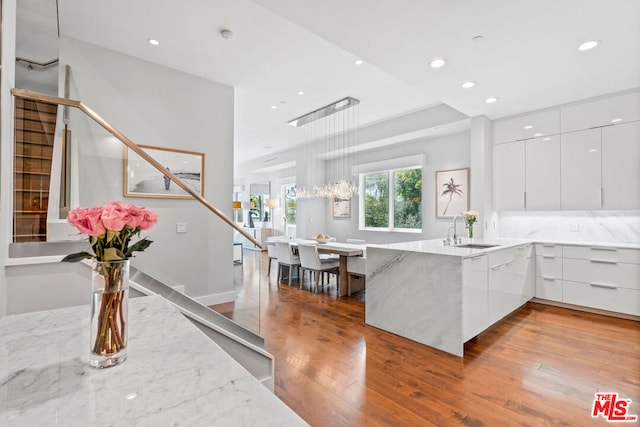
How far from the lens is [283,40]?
3.15m

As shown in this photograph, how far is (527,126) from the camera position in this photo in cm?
439

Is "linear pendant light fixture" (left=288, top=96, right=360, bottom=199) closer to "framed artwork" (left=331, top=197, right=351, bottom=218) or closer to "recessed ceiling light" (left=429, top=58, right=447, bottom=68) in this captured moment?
"framed artwork" (left=331, top=197, right=351, bottom=218)

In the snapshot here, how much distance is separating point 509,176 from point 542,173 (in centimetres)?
41

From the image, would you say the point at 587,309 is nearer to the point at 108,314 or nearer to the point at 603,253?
the point at 603,253

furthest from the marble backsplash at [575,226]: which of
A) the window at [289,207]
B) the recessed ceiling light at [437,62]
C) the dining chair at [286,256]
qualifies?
the window at [289,207]

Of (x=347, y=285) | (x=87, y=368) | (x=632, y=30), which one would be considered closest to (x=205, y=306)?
(x=87, y=368)

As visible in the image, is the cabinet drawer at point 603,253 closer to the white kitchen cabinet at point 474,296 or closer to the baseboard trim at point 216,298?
the white kitchen cabinet at point 474,296

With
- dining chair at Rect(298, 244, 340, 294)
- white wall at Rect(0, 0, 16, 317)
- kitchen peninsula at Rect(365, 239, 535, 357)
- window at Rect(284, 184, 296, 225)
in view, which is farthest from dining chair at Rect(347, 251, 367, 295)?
window at Rect(284, 184, 296, 225)

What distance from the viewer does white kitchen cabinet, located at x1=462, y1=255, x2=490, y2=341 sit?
2.64m

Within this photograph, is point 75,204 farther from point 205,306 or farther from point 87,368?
point 87,368

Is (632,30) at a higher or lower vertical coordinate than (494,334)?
higher

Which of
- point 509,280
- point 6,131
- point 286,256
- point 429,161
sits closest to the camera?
point 6,131

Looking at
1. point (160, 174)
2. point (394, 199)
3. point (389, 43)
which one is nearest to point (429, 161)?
point (394, 199)

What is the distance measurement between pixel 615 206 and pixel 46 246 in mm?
5709
